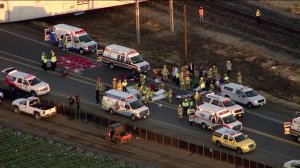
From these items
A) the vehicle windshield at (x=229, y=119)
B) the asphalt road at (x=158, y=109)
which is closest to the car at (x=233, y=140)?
the asphalt road at (x=158, y=109)

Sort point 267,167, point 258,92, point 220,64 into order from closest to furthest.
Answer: point 267,167
point 258,92
point 220,64

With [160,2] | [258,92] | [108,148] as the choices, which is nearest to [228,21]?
[160,2]

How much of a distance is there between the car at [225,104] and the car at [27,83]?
14.7 m

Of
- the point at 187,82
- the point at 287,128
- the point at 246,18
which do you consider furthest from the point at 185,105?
the point at 246,18

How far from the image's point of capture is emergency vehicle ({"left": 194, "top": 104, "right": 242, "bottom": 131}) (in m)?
91.8

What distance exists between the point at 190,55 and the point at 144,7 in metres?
15.8

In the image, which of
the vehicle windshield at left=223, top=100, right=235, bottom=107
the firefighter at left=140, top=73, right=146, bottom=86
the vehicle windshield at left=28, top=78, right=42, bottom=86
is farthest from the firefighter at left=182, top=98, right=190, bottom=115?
the vehicle windshield at left=28, top=78, right=42, bottom=86

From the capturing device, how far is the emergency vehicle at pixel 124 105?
94000 mm

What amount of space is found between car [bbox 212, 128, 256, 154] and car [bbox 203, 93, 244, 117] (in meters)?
5.52

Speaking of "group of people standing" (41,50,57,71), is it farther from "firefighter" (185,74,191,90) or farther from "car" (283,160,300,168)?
"car" (283,160,300,168)

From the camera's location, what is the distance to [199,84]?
4028 inches

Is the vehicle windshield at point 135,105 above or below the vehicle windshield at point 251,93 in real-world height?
above

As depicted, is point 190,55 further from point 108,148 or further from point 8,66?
point 108,148

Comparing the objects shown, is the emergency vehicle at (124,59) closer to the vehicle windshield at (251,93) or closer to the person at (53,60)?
the person at (53,60)
